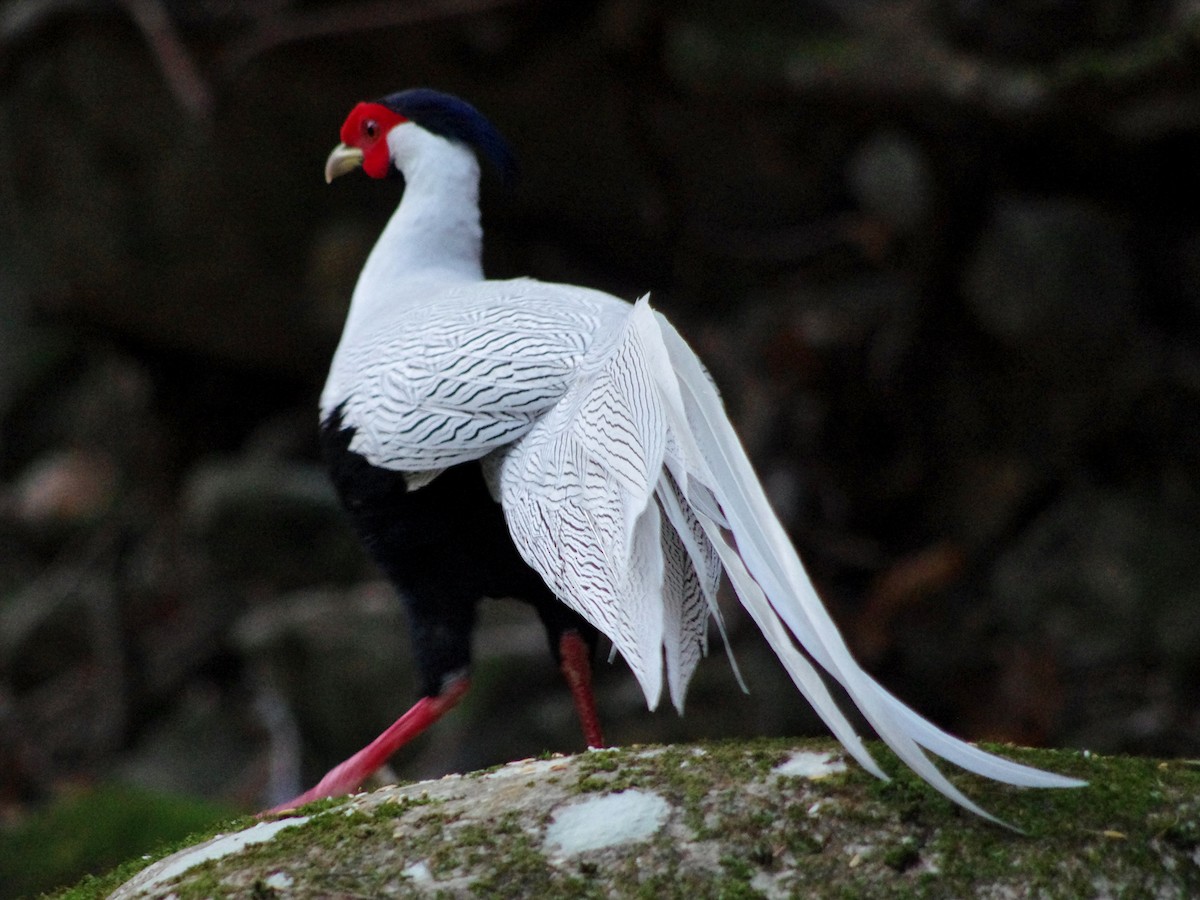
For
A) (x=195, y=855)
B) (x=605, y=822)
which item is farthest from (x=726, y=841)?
(x=195, y=855)

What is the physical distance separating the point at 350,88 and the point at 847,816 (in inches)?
214

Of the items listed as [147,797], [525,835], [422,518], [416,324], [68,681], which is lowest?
[68,681]

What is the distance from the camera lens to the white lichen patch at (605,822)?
2096mm

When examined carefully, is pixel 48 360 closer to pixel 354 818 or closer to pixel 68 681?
pixel 68 681

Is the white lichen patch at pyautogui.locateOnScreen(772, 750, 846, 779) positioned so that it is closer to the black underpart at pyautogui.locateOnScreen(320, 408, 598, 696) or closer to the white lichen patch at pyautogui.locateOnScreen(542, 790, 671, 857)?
the white lichen patch at pyautogui.locateOnScreen(542, 790, 671, 857)

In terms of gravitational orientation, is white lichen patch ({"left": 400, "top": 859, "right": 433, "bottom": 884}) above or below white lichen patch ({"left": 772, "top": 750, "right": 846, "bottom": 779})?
above

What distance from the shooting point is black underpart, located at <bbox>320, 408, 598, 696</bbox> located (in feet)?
10.4

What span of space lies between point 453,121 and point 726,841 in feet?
7.77

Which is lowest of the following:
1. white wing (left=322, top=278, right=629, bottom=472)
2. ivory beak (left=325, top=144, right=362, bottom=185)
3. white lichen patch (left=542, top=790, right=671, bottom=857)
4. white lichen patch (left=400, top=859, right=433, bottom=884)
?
white lichen patch (left=542, top=790, right=671, bottom=857)

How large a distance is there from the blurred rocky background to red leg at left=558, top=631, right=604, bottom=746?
2658 mm

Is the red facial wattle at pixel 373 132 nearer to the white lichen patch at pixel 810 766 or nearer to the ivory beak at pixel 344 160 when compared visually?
the ivory beak at pixel 344 160

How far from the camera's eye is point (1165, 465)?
6.42m

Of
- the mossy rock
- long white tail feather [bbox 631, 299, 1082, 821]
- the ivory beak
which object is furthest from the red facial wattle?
the mossy rock

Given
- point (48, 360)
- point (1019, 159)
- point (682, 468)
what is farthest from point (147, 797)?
point (48, 360)
